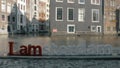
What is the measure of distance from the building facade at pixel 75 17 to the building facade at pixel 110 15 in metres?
6.98

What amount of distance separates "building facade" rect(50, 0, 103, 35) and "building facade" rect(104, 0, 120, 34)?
22.9 feet

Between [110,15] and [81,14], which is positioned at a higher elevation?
[110,15]

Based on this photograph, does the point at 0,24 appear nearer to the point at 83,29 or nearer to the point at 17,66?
the point at 83,29

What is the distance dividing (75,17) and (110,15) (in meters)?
17.0

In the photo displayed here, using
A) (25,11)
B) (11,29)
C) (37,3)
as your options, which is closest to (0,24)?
(11,29)

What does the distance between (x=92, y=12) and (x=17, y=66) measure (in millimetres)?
63330

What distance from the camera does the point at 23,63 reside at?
12.4 meters

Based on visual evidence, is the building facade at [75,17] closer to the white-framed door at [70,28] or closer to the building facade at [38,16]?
the white-framed door at [70,28]

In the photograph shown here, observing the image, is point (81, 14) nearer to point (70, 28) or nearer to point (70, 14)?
point (70, 14)

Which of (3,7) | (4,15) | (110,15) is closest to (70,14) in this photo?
(110,15)

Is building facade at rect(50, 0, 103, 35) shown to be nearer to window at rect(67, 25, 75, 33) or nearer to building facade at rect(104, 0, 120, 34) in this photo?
window at rect(67, 25, 75, 33)

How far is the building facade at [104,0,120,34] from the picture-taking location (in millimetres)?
81938

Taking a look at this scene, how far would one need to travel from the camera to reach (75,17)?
7119cm

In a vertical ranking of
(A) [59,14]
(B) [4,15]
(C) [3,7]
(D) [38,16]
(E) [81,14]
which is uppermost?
(C) [3,7]
